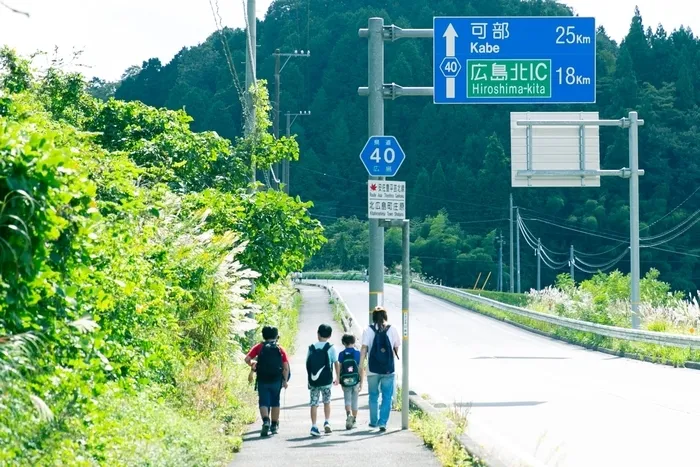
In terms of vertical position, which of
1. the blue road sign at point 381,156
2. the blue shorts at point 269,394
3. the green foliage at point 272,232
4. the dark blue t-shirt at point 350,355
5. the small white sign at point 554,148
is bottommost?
the blue shorts at point 269,394

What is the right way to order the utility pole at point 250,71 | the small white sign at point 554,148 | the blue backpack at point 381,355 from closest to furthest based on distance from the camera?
1. the blue backpack at point 381,355
2. the utility pole at point 250,71
3. the small white sign at point 554,148

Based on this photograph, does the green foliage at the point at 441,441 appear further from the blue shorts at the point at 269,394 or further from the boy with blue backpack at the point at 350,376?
the blue shorts at the point at 269,394

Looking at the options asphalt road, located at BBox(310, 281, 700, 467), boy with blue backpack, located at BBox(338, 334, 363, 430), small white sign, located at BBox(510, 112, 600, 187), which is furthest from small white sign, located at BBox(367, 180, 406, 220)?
small white sign, located at BBox(510, 112, 600, 187)

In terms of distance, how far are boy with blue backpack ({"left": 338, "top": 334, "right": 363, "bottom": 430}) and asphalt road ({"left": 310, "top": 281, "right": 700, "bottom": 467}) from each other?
1561 millimetres

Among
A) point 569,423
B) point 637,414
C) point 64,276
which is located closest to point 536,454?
point 569,423

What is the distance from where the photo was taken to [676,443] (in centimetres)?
1252

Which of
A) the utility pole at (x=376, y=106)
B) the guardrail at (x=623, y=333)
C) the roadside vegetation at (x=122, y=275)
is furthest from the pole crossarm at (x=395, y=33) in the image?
the guardrail at (x=623, y=333)

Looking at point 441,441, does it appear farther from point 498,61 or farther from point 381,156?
point 498,61

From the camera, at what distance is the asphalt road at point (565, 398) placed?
1218 centimetres

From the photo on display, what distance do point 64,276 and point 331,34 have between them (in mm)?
110187

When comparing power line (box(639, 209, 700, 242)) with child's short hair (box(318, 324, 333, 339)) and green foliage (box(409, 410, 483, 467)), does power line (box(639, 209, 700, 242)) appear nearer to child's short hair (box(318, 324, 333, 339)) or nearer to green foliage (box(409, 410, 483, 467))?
green foliage (box(409, 410, 483, 467))

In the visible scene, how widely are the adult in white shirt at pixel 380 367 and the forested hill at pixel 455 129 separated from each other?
6028cm

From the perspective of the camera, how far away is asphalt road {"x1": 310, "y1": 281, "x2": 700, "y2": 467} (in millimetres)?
12180

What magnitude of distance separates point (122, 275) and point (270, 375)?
484cm
